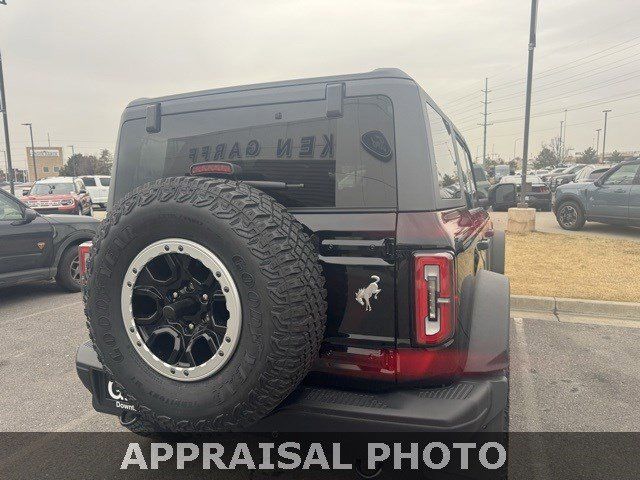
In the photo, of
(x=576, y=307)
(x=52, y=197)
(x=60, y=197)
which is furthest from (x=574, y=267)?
(x=52, y=197)

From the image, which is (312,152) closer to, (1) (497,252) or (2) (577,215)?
(1) (497,252)

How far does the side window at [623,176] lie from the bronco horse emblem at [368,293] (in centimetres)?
1101

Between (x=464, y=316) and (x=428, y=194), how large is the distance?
597 millimetres

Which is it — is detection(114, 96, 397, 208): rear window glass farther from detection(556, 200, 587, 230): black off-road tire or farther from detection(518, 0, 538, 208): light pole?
detection(556, 200, 587, 230): black off-road tire

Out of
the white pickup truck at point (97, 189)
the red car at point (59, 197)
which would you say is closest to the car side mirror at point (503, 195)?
the red car at point (59, 197)

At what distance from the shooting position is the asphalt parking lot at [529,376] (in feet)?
10.3

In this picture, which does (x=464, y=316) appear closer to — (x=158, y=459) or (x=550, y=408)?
(x=550, y=408)

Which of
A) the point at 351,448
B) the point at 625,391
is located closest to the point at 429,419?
the point at 351,448

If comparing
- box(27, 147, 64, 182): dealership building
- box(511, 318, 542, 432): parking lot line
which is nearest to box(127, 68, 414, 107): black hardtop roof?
box(511, 318, 542, 432): parking lot line

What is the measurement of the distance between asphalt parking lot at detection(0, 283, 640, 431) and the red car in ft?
42.0

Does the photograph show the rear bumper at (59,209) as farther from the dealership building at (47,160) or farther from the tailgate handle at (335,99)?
the dealership building at (47,160)

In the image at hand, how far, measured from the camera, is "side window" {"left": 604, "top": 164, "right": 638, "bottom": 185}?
10.5 metres

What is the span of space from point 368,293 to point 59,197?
Answer: 18.4 m

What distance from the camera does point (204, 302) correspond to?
1.87m
